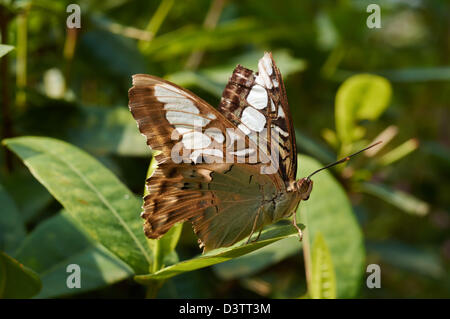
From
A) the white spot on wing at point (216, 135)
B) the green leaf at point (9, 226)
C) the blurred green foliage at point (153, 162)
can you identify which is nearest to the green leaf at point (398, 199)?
the blurred green foliage at point (153, 162)

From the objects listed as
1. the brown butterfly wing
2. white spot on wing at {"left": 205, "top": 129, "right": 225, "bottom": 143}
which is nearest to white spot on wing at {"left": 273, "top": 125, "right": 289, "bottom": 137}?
the brown butterfly wing

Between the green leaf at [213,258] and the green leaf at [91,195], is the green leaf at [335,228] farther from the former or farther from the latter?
the green leaf at [91,195]

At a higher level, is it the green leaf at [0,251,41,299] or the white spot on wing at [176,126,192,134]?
the white spot on wing at [176,126,192,134]

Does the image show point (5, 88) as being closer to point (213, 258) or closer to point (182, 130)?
point (182, 130)

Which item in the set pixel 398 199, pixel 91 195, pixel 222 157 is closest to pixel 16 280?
pixel 91 195

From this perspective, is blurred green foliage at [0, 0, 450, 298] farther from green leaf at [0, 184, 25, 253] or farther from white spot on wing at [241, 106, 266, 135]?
white spot on wing at [241, 106, 266, 135]

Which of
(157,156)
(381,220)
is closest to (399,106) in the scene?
(381,220)
